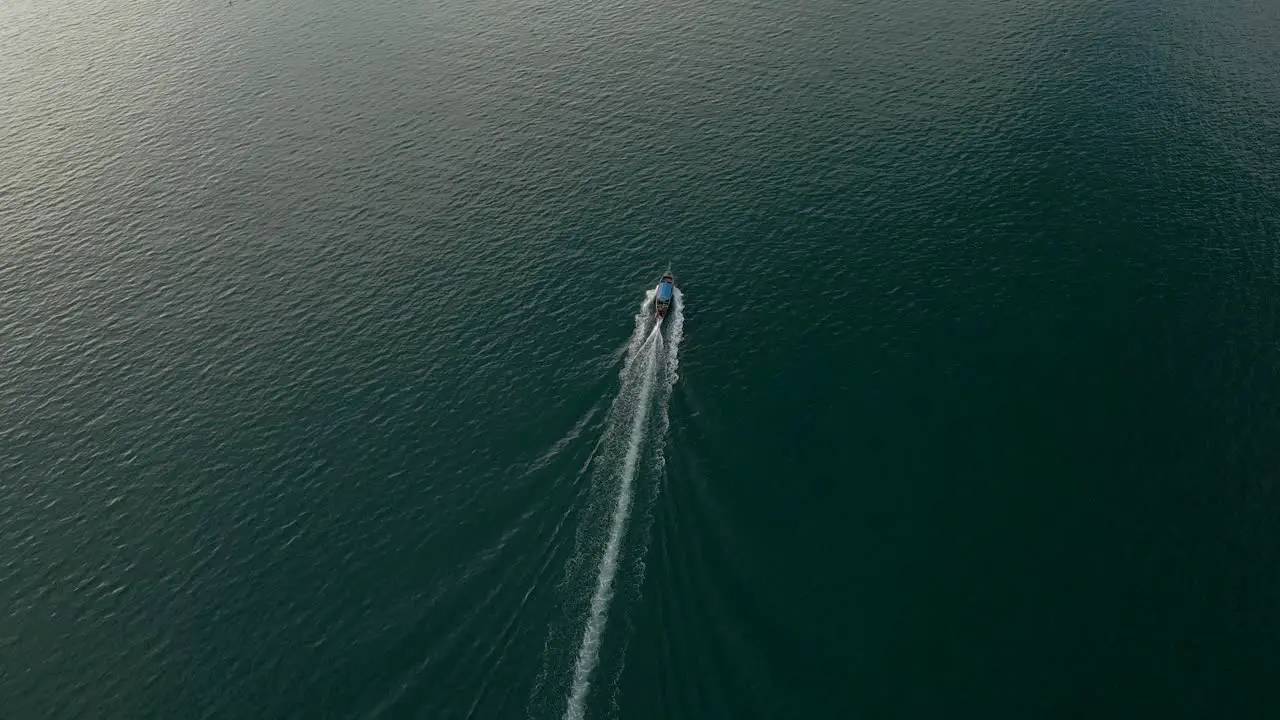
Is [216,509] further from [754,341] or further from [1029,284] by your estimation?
[1029,284]

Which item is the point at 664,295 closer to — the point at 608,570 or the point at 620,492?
the point at 620,492

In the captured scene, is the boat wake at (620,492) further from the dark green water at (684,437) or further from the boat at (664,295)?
the boat at (664,295)

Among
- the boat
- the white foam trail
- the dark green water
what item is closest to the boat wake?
the white foam trail

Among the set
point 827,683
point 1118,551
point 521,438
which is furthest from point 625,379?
point 1118,551

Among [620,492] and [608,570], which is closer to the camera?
[608,570]

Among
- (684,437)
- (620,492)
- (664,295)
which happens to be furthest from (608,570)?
(664,295)

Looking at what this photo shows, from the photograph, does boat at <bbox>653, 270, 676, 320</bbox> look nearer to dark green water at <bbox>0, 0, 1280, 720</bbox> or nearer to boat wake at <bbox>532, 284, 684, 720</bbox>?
boat wake at <bbox>532, 284, 684, 720</bbox>

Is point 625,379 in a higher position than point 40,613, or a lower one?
higher
